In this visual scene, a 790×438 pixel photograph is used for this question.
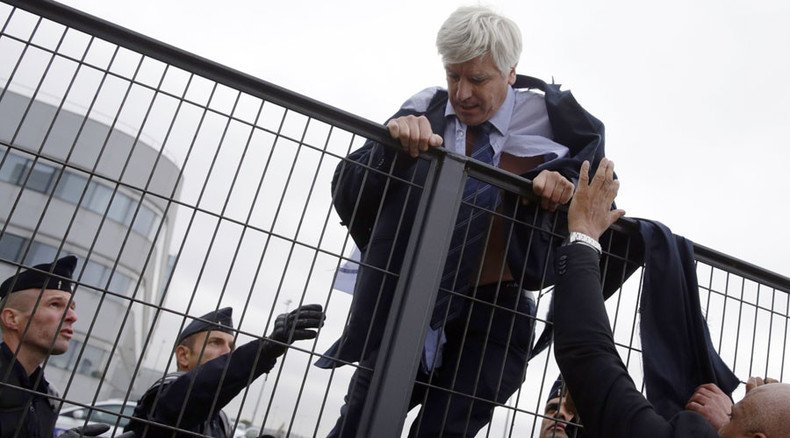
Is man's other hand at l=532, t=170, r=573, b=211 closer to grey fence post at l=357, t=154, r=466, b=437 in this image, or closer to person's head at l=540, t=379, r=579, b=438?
grey fence post at l=357, t=154, r=466, b=437

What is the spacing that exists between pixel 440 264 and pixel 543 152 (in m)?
0.71

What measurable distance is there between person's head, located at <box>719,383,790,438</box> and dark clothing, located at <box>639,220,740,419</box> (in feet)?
1.45

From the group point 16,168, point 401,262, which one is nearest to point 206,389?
point 401,262

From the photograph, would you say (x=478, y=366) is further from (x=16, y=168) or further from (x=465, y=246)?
(x=16, y=168)

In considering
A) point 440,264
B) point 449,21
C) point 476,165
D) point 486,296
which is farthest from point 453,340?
point 449,21

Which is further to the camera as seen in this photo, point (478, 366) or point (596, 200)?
point (478, 366)

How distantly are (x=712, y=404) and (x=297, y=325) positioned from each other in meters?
1.30

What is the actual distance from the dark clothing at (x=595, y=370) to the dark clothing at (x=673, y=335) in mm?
440

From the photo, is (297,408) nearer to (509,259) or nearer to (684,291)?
(509,259)

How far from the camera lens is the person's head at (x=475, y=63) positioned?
123 inches

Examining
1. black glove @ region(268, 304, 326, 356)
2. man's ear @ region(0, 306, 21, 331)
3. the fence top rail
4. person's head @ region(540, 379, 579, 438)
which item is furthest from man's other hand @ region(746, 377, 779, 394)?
man's ear @ region(0, 306, 21, 331)

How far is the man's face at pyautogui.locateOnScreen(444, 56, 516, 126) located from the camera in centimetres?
313

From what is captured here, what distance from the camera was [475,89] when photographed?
3.14 m

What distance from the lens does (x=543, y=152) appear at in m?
2.98
